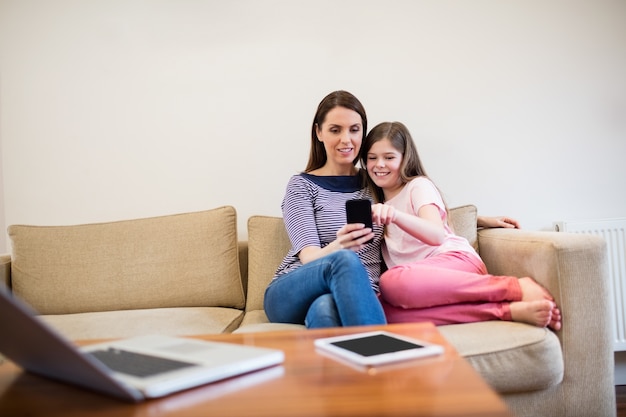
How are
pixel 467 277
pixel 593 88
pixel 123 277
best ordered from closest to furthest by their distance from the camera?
pixel 467 277
pixel 123 277
pixel 593 88

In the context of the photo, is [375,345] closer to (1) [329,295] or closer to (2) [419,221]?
(1) [329,295]

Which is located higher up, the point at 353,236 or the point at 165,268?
the point at 353,236

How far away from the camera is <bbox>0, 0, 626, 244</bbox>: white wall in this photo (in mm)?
2326

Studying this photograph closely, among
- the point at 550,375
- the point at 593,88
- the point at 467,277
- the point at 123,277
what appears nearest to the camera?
the point at 550,375

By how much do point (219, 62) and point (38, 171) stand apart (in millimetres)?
973

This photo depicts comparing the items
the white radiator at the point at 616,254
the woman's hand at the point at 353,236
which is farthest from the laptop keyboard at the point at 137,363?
the white radiator at the point at 616,254

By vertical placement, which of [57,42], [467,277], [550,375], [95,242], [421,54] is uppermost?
[57,42]

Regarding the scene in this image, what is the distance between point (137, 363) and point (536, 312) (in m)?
1.09

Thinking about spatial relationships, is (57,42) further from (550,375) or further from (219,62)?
(550,375)

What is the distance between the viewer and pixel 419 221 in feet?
A: 5.46

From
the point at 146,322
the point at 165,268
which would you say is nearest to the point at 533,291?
the point at 146,322

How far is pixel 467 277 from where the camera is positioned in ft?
5.19

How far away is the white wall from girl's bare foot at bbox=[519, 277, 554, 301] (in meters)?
0.81

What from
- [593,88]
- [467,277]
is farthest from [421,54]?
[467,277]
